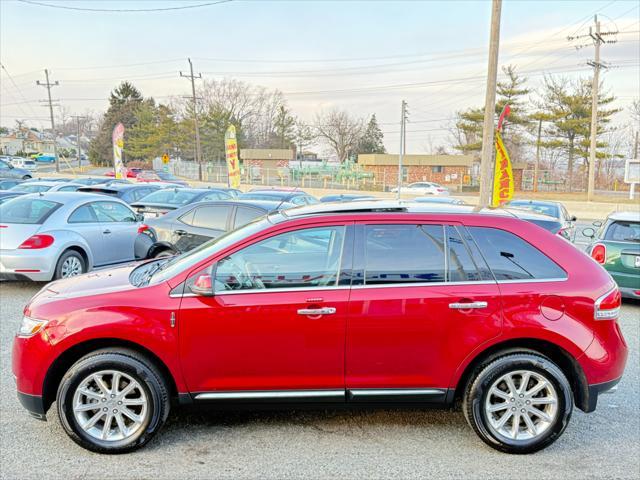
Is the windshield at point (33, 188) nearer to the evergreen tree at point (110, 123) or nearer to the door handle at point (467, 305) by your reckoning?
the door handle at point (467, 305)

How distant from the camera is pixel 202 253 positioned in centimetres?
376

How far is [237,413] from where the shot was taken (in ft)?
13.3

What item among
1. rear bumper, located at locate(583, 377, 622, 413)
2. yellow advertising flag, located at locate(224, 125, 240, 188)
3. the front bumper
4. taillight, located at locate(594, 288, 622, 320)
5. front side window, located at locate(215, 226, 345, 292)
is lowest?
rear bumper, located at locate(583, 377, 622, 413)

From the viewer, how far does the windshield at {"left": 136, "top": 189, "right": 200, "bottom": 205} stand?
43.8 ft

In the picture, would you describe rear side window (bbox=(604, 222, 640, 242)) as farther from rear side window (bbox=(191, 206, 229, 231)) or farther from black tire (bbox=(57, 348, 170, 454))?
black tire (bbox=(57, 348, 170, 454))

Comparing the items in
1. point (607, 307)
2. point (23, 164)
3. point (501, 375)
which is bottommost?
point (501, 375)

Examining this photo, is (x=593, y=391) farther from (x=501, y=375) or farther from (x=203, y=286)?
(x=203, y=286)

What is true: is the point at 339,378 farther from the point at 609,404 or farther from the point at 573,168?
the point at 573,168

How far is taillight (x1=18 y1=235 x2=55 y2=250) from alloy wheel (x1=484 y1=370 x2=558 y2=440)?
6.64m

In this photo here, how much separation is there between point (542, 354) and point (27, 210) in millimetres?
7638

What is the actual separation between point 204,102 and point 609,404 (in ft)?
256

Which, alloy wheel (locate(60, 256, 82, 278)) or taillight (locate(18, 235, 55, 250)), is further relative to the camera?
alloy wheel (locate(60, 256, 82, 278))

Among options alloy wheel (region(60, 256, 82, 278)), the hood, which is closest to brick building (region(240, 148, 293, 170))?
alloy wheel (region(60, 256, 82, 278))

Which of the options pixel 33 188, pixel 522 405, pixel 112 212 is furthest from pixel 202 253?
pixel 33 188
